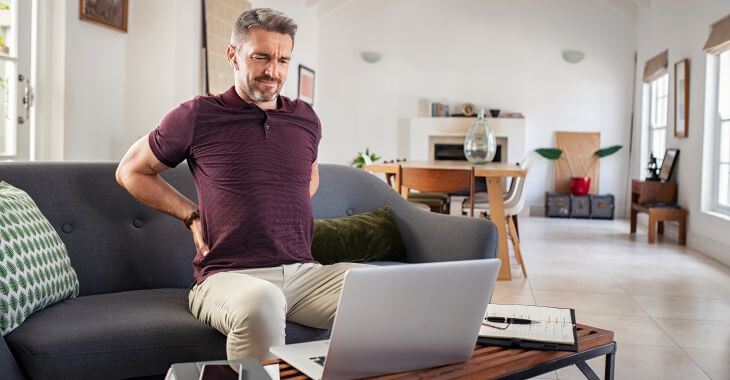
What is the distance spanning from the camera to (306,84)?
1021 centimetres

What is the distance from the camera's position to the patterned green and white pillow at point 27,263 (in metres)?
1.91

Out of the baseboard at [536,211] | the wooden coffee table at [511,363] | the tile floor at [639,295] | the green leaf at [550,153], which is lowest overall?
the tile floor at [639,295]

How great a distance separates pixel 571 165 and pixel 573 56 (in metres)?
1.45

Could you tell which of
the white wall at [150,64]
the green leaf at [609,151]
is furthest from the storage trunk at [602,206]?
the white wall at [150,64]

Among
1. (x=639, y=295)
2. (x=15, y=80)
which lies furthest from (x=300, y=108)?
(x=639, y=295)

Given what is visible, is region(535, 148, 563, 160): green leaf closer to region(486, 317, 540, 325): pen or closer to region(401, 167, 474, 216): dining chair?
region(401, 167, 474, 216): dining chair

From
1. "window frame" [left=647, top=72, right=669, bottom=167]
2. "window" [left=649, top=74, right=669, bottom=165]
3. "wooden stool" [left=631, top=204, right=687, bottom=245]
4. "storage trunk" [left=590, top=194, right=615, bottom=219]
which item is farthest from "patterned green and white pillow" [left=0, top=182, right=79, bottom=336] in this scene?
"storage trunk" [left=590, top=194, right=615, bottom=219]

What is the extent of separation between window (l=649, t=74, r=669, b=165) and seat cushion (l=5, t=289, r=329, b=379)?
24.5 ft

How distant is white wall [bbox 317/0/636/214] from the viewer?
10.2 meters

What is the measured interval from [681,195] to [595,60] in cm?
326

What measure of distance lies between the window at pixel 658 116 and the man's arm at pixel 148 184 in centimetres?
725

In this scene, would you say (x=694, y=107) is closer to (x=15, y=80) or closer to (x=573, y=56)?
(x=573, y=56)

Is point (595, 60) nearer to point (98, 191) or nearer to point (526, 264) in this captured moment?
point (526, 264)

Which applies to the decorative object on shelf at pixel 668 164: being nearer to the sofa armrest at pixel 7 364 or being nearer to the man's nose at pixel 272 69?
the man's nose at pixel 272 69
